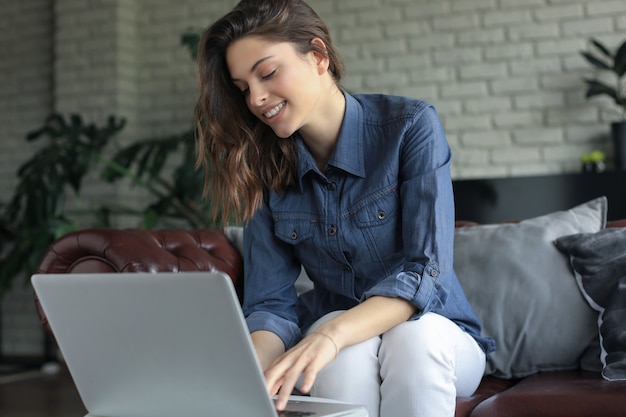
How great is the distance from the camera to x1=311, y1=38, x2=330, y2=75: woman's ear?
5.94 ft

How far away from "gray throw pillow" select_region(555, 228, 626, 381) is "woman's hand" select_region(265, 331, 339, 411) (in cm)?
85

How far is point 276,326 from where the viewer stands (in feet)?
5.79

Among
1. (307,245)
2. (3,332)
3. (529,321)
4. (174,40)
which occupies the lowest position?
(3,332)

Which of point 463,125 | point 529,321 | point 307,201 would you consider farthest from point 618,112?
point 307,201

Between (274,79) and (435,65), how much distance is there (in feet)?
11.2

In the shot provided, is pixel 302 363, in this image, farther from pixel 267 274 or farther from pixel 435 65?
pixel 435 65

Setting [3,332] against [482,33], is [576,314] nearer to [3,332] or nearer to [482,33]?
[482,33]

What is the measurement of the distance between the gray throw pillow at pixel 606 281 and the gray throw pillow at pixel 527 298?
0.12 ft

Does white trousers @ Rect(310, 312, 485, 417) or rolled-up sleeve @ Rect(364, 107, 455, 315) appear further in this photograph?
rolled-up sleeve @ Rect(364, 107, 455, 315)

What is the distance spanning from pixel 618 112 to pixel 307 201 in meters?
3.14

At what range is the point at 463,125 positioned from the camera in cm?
490

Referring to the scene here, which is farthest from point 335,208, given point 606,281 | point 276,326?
point 606,281

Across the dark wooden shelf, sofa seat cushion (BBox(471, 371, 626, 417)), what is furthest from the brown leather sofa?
the dark wooden shelf

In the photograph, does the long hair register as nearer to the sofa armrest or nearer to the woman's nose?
the woman's nose
